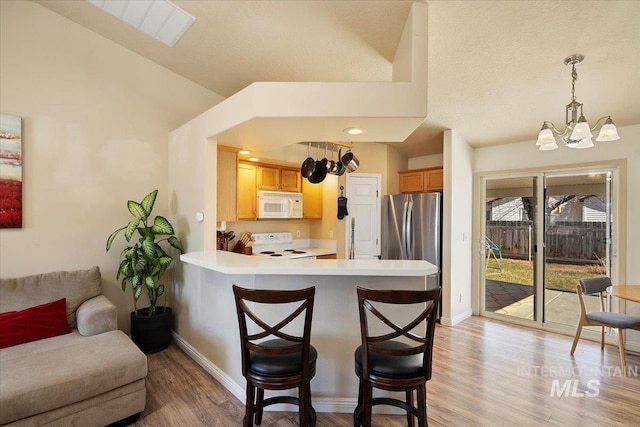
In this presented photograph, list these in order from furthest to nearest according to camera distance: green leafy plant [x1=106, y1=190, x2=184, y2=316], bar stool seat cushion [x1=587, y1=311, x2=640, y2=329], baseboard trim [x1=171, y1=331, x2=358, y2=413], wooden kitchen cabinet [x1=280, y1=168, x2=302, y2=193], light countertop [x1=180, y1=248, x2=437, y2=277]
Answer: wooden kitchen cabinet [x1=280, y1=168, x2=302, y2=193] → green leafy plant [x1=106, y1=190, x2=184, y2=316] → bar stool seat cushion [x1=587, y1=311, x2=640, y2=329] → baseboard trim [x1=171, y1=331, x2=358, y2=413] → light countertop [x1=180, y1=248, x2=437, y2=277]

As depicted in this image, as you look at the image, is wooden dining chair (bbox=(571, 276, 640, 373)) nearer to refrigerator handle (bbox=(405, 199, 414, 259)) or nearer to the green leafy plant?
refrigerator handle (bbox=(405, 199, 414, 259))

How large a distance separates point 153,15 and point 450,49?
8.66 ft

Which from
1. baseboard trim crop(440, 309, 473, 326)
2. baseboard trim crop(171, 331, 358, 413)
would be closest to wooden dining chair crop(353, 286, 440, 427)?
baseboard trim crop(171, 331, 358, 413)

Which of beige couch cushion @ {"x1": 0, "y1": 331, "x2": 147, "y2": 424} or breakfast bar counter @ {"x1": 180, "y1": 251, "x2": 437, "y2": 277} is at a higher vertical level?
breakfast bar counter @ {"x1": 180, "y1": 251, "x2": 437, "y2": 277}

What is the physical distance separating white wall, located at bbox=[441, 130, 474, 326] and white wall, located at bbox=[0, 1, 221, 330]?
357cm

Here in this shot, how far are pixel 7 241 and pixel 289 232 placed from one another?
316cm

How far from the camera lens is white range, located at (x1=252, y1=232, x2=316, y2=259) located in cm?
420

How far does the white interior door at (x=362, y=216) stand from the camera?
15.1 ft

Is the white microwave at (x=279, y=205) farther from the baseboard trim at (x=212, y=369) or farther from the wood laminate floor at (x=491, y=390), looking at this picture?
the wood laminate floor at (x=491, y=390)

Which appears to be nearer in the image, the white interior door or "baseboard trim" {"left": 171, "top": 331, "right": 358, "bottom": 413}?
"baseboard trim" {"left": 171, "top": 331, "right": 358, "bottom": 413}

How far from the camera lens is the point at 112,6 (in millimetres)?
2713

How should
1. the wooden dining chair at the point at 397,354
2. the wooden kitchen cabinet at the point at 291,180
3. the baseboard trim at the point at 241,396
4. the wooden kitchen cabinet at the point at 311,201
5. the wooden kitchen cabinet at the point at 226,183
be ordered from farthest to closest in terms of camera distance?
the wooden kitchen cabinet at the point at 311,201
the wooden kitchen cabinet at the point at 291,180
the wooden kitchen cabinet at the point at 226,183
the baseboard trim at the point at 241,396
the wooden dining chair at the point at 397,354

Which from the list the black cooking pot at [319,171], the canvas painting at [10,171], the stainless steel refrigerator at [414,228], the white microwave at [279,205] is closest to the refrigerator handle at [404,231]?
the stainless steel refrigerator at [414,228]

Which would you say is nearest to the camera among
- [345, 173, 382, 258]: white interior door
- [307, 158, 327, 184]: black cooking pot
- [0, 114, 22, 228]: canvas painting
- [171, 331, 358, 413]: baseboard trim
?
[171, 331, 358, 413]: baseboard trim
